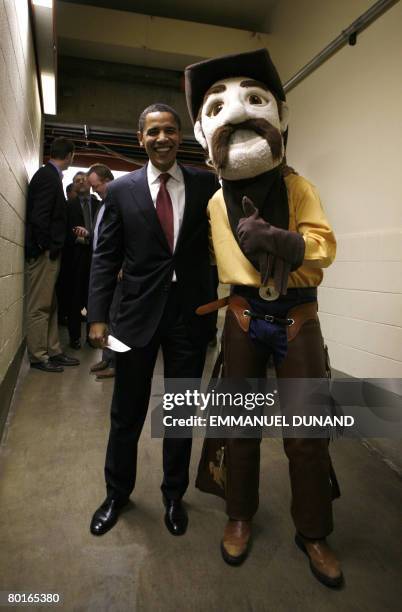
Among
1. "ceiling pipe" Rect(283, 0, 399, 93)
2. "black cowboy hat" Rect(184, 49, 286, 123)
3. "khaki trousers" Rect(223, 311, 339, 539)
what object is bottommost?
A: "khaki trousers" Rect(223, 311, 339, 539)

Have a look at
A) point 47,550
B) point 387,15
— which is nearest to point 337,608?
point 47,550

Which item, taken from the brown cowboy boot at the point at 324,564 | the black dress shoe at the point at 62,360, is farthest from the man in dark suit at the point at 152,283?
the black dress shoe at the point at 62,360

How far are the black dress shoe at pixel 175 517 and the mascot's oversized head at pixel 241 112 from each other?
1.24 metres

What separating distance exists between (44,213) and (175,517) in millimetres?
2351

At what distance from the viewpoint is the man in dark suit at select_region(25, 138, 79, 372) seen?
287 cm

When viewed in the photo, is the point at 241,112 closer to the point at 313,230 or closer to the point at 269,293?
the point at 313,230

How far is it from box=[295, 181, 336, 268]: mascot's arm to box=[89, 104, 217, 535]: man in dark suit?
36 centimetres

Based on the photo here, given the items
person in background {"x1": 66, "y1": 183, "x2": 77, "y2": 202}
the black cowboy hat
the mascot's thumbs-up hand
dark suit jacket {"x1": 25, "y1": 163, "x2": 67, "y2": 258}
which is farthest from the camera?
person in background {"x1": 66, "y1": 183, "x2": 77, "y2": 202}

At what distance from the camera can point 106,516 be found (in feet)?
4.70

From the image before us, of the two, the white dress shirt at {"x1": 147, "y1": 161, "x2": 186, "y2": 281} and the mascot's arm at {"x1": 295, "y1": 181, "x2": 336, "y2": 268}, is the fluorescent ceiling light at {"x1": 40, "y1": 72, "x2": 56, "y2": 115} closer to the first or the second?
the white dress shirt at {"x1": 147, "y1": 161, "x2": 186, "y2": 281}

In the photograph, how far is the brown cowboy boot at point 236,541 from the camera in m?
1.29

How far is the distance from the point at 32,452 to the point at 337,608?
1.48 meters

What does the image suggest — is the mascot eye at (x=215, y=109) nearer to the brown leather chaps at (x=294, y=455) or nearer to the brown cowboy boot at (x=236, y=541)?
the brown leather chaps at (x=294, y=455)

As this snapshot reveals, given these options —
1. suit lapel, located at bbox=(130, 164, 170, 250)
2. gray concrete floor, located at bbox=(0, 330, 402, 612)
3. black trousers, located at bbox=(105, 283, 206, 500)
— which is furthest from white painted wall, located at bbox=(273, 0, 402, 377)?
suit lapel, located at bbox=(130, 164, 170, 250)
